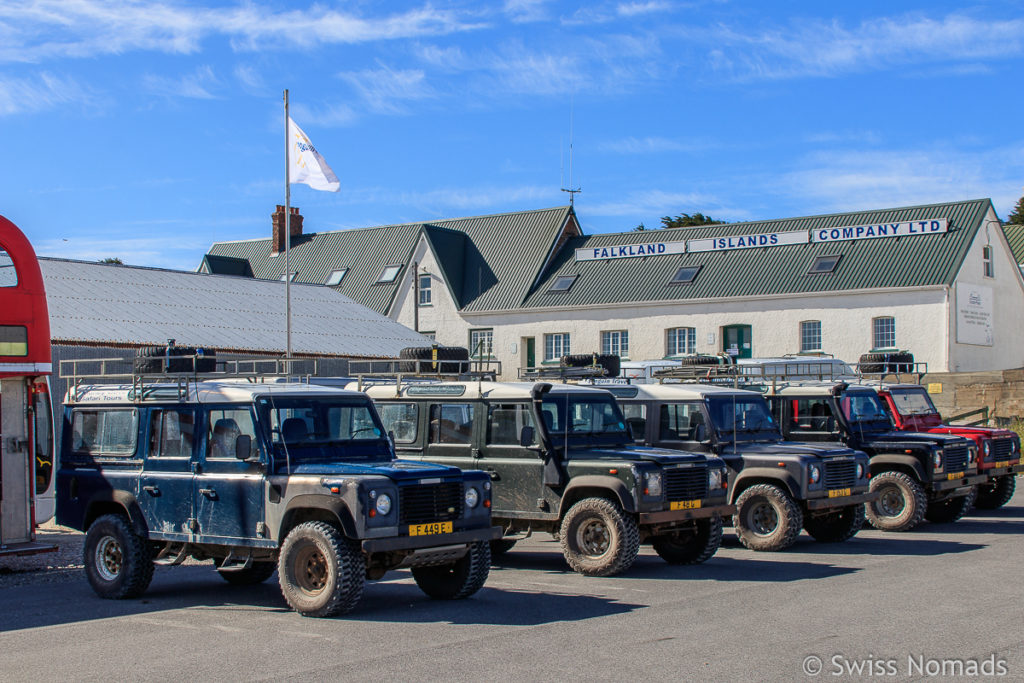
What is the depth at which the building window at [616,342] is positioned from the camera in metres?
46.3

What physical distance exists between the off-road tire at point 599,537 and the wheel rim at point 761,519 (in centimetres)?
307

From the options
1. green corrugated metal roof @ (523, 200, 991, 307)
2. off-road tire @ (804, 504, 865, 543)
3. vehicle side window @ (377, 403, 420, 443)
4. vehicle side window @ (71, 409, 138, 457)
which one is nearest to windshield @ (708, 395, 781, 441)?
off-road tire @ (804, 504, 865, 543)

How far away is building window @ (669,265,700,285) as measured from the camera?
45.6 meters

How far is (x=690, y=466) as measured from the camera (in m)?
13.4

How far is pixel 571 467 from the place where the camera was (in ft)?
43.8

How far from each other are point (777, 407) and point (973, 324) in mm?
26210

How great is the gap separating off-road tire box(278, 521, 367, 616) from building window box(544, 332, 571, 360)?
123 feet

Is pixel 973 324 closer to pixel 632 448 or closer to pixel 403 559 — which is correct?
pixel 632 448

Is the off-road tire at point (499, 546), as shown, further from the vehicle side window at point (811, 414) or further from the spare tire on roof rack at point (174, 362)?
the vehicle side window at point (811, 414)

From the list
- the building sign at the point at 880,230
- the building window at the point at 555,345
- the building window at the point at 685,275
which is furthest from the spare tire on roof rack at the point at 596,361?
the building window at the point at 555,345

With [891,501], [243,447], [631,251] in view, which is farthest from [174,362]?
[631,251]

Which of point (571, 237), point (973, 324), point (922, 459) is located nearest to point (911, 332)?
point (973, 324)

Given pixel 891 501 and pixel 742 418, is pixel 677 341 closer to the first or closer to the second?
pixel 891 501

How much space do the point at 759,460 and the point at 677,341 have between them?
99.1ft
